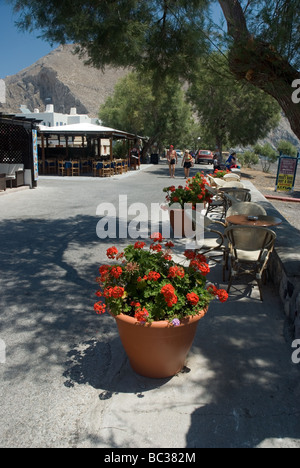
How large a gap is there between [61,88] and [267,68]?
135088mm

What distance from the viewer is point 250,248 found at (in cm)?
455

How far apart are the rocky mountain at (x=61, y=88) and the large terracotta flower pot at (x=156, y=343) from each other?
123 m

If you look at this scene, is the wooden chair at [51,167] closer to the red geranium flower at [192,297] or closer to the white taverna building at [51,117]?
the red geranium flower at [192,297]

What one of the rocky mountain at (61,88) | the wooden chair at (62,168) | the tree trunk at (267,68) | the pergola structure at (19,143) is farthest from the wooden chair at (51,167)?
the rocky mountain at (61,88)

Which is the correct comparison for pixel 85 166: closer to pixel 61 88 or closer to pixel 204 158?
pixel 204 158

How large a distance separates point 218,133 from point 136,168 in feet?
23.7

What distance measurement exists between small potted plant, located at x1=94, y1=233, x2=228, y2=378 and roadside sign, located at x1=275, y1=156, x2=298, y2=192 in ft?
47.6

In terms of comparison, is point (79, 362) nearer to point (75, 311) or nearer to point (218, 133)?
point (75, 311)

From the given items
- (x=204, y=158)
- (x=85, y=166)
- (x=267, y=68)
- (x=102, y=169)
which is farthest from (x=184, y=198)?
(x=204, y=158)

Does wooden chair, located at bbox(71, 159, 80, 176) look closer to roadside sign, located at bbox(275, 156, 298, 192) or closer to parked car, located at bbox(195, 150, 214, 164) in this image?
roadside sign, located at bbox(275, 156, 298, 192)

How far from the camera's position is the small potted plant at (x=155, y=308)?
2.58 m

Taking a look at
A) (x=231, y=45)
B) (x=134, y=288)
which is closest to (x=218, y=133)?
(x=231, y=45)

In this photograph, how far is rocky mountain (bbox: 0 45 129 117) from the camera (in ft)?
401

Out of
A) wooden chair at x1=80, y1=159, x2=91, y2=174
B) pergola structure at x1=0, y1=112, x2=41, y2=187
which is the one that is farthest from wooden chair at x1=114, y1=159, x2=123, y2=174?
pergola structure at x1=0, y1=112, x2=41, y2=187
